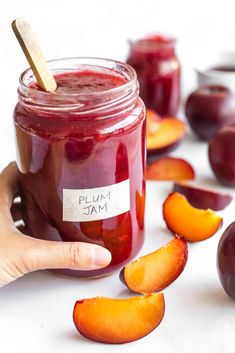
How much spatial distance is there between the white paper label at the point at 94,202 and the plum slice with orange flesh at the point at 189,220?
0.17m

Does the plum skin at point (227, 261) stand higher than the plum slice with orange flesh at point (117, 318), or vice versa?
the plum skin at point (227, 261)

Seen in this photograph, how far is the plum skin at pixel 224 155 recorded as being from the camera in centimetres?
115

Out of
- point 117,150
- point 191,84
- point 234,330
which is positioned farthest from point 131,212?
point 191,84

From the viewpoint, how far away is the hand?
2.78 feet

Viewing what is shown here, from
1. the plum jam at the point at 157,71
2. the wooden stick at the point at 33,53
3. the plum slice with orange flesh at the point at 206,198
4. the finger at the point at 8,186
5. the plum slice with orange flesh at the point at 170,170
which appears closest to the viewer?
the wooden stick at the point at 33,53

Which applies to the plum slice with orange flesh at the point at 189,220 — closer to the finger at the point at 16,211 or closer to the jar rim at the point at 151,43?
the finger at the point at 16,211

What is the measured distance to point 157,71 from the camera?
4.48 feet

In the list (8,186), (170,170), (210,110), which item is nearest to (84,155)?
(8,186)

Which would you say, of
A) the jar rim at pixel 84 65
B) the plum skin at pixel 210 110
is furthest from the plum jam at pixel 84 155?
the plum skin at pixel 210 110

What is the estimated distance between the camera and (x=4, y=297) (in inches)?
35.4

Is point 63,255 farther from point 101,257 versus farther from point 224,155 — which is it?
point 224,155

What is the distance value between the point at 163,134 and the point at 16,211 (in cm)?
41

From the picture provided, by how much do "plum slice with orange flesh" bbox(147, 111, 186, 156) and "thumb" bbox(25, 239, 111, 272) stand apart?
43 centimetres

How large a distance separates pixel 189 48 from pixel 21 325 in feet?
3.88
